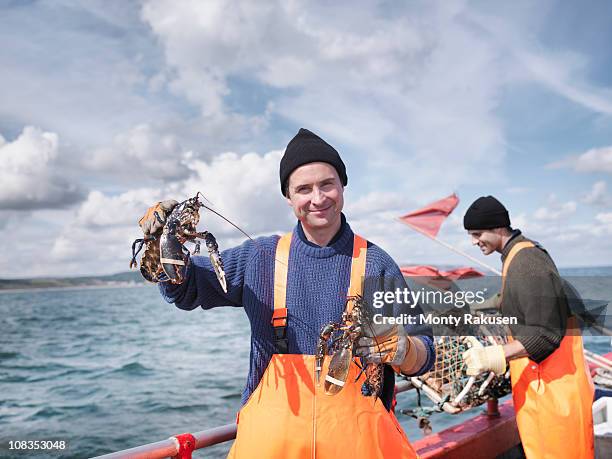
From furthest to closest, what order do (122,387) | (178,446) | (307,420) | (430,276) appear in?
(122,387), (430,276), (178,446), (307,420)

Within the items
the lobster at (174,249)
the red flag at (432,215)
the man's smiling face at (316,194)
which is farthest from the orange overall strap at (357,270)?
the red flag at (432,215)

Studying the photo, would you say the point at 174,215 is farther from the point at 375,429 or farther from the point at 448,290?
the point at 448,290

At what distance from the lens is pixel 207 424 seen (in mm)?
12422

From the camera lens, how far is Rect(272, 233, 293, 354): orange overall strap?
2125mm

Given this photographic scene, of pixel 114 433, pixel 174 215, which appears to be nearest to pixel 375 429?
pixel 174 215

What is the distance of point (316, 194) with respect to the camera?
2.17 meters

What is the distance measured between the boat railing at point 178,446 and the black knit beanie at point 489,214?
7.93 feet

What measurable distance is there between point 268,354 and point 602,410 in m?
4.75

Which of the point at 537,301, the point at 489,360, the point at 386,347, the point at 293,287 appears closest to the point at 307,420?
the point at 386,347

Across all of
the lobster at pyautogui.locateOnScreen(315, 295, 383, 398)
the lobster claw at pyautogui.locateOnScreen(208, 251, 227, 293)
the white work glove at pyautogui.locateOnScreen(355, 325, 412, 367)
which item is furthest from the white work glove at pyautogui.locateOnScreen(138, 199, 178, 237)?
the white work glove at pyautogui.locateOnScreen(355, 325, 412, 367)

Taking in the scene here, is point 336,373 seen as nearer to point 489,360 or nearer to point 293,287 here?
point 293,287

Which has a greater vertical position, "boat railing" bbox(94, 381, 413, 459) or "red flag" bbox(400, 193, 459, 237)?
"red flag" bbox(400, 193, 459, 237)

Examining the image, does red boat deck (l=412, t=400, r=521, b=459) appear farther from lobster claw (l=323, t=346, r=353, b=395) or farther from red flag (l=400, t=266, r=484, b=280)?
lobster claw (l=323, t=346, r=353, b=395)

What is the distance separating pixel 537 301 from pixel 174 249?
2441 millimetres
